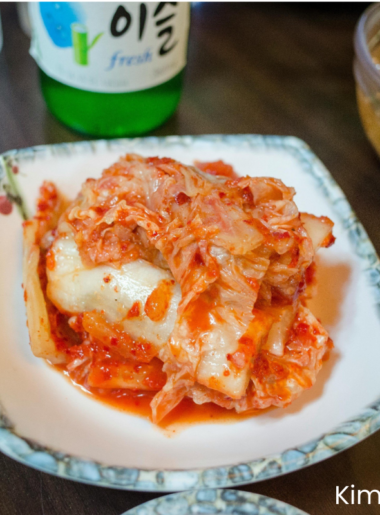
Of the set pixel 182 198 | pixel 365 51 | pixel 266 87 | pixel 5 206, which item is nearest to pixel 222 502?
pixel 182 198

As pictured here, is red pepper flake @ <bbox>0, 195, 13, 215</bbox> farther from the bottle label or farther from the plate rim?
the plate rim

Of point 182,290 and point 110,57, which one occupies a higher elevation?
point 110,57

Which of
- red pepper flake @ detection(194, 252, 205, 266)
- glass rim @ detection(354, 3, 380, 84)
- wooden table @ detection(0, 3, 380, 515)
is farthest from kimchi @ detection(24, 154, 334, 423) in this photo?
glass rim @ detection(354, 3, 380, 84)

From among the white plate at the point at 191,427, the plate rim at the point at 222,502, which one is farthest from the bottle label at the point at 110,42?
the plate rim at the point at 222,502

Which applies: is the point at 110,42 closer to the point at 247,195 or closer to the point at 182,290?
A: the point at 247,195

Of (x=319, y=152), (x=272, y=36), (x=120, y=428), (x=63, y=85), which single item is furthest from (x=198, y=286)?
(x=272, y=36)

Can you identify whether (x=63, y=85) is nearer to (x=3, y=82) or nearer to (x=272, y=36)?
(x=3, y=82)
